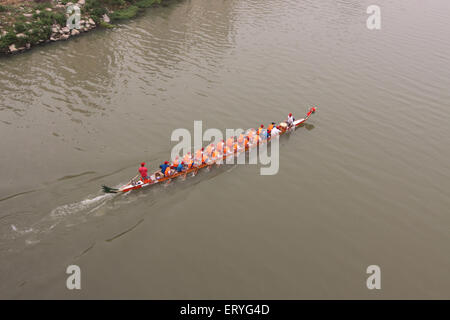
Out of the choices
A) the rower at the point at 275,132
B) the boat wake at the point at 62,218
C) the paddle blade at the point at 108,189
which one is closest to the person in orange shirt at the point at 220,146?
the rower at the point at 275,132

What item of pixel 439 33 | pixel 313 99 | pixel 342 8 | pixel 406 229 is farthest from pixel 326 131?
pixel 342 8

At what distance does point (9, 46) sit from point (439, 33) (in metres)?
37.3

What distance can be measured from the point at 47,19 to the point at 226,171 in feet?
67.2

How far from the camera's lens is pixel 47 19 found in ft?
83.0

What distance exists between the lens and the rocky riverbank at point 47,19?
927 inches

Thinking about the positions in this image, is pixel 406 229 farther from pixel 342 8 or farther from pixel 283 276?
pixel 342 8

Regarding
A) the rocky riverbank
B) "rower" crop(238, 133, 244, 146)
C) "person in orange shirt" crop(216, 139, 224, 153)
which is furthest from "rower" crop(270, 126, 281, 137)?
the rocky riverbank

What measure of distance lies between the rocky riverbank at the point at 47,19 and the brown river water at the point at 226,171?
97 cm

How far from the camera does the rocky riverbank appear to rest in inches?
927

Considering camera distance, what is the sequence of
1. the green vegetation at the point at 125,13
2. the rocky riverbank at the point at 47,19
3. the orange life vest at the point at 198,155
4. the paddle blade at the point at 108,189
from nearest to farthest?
the paddle blade at the point at 108,189
the orange life vest at the point at 198,155
the rocky riverbank at the point at 47,19
the green vegetation at the point at 125,13

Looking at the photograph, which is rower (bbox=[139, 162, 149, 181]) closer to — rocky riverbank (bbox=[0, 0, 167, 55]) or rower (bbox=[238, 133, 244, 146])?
rower (bbox=[238, 133, 244, 146])

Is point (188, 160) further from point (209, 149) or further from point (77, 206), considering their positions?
point (77, 206)

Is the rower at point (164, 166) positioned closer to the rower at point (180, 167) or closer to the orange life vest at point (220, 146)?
the rower at point (180, 167)
